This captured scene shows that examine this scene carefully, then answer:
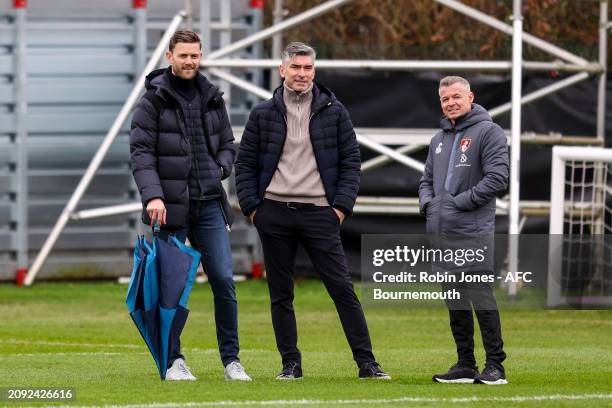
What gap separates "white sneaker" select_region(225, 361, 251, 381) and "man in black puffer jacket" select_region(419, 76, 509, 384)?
1.10 meters

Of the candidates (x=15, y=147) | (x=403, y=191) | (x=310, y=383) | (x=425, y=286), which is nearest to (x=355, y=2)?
(x=403, y=191)

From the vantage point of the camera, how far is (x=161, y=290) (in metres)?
9.44

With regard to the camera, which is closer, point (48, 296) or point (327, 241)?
point (327, 241)

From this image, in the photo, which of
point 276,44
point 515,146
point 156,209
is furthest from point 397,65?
point 156,209

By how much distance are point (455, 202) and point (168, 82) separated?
5.83ft

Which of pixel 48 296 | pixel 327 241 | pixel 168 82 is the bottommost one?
pixel 48 296

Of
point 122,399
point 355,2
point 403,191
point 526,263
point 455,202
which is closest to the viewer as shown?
point 122,399

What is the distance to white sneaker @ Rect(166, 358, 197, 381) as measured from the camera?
9539 millimetres

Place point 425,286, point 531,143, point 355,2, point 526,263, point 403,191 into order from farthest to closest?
point 355,2
point 403,191
point 531,143
point 526,263
point 425,286

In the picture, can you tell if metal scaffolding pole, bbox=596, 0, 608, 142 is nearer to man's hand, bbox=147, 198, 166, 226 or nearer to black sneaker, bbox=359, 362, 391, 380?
black sneaker, bbox=359, 362, 391, 380

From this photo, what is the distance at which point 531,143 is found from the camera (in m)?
16.7

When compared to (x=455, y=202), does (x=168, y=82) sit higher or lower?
higher

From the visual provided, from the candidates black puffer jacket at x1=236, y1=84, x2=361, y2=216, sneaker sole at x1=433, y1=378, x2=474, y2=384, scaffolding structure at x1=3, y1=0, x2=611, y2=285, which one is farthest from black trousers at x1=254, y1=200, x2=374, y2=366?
scaffolding structure at x1=3, y1=0, x2=611, y2=285

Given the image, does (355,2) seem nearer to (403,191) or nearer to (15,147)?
(403,191)
